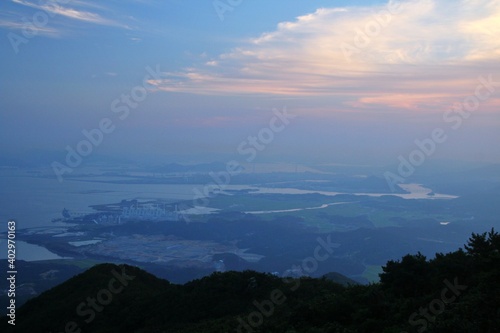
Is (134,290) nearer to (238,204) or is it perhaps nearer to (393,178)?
(238,204)
